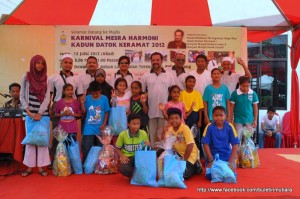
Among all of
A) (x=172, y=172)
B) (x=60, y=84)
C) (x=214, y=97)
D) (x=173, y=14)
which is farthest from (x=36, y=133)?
(x=173, y=14)

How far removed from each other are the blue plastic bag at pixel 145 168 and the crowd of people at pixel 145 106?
209 mm

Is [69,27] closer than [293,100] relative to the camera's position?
Yes

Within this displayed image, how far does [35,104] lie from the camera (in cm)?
421

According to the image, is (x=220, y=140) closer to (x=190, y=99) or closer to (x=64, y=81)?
(x=190, y=99)

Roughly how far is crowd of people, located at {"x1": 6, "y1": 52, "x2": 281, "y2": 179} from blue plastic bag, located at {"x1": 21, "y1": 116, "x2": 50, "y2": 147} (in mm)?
40

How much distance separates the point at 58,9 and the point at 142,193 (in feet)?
14.2

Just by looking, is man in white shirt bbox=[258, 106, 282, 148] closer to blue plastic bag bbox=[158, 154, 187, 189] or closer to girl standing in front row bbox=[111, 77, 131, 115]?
girl standing in front row bbox=[111, 77, 131, 115]

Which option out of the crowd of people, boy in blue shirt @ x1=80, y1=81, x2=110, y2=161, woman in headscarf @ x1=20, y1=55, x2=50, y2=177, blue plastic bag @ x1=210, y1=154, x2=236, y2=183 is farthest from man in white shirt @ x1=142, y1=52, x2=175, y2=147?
woman in headscarf @ x1=20, y1=55, x2=50, y2=177

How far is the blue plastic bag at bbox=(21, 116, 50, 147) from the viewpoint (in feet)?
13.4

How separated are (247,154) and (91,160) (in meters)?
2.23

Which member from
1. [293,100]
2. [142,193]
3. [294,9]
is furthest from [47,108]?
[293,100]

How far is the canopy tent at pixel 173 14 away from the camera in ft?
20.3

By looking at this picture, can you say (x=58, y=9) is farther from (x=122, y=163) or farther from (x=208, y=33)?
(x=122, y=163)

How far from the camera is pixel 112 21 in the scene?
21.3ft
